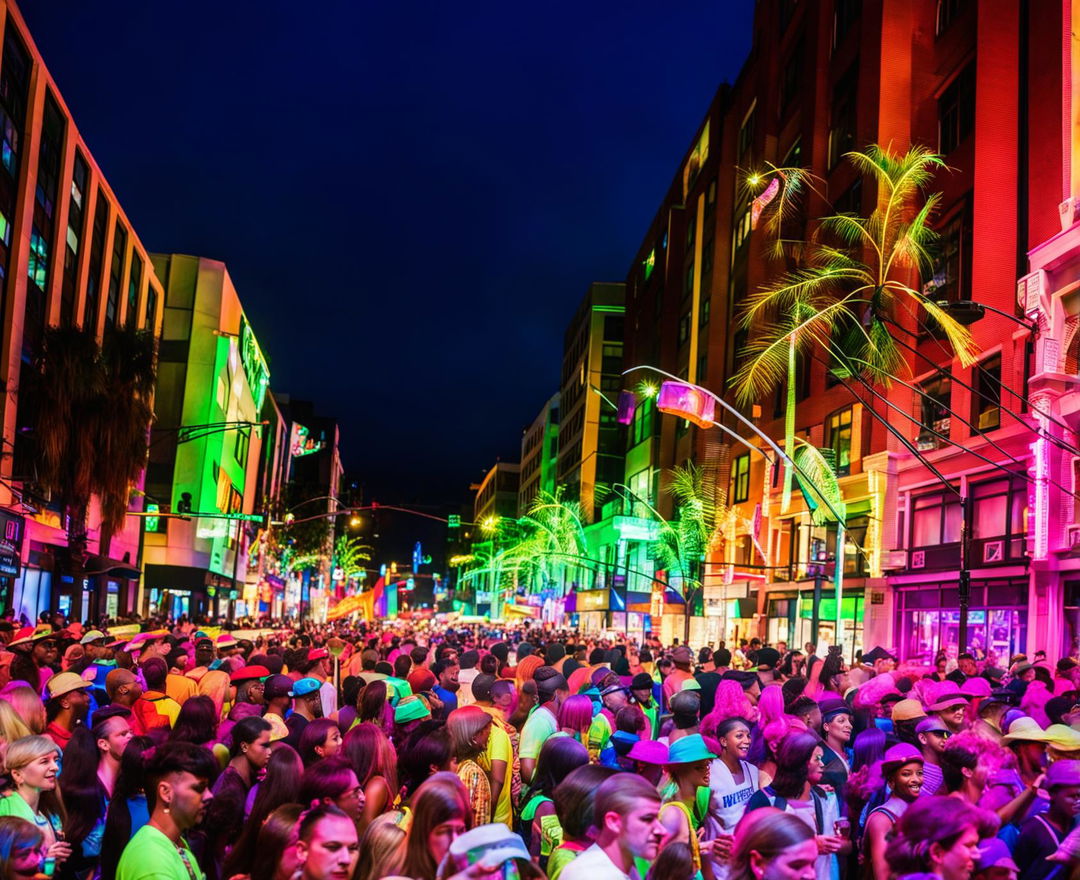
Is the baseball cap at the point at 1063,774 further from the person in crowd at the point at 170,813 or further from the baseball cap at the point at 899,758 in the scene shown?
the person in crowd at the point at 170,813

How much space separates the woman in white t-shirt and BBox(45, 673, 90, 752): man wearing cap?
4.74 m

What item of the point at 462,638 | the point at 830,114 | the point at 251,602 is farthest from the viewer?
the point at 251,602

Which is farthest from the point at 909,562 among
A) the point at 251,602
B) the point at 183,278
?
the point at 251,602

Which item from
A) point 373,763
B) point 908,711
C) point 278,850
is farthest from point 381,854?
point 908,711

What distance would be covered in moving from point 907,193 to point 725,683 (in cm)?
3031

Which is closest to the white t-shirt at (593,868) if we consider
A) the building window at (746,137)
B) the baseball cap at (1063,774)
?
the baseball cap at (1063,774)

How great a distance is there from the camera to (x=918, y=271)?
126 feet

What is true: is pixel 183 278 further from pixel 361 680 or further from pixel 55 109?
pixel 361 680

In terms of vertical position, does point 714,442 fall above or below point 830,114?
below

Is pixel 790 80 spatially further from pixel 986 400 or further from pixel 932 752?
pixel 932 752

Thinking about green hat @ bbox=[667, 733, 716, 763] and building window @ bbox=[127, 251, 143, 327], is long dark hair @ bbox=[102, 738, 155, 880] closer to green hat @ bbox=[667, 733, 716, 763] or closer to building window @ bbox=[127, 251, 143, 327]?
green hat @ bbox=[667, 733, 716, 763]

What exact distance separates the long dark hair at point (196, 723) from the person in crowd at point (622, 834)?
3968 mm

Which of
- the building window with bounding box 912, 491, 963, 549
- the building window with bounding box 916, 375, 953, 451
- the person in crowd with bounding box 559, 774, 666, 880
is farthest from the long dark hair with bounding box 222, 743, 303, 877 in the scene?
the building window with bounding box 916, 375, 953, 451

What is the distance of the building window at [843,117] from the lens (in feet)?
148
